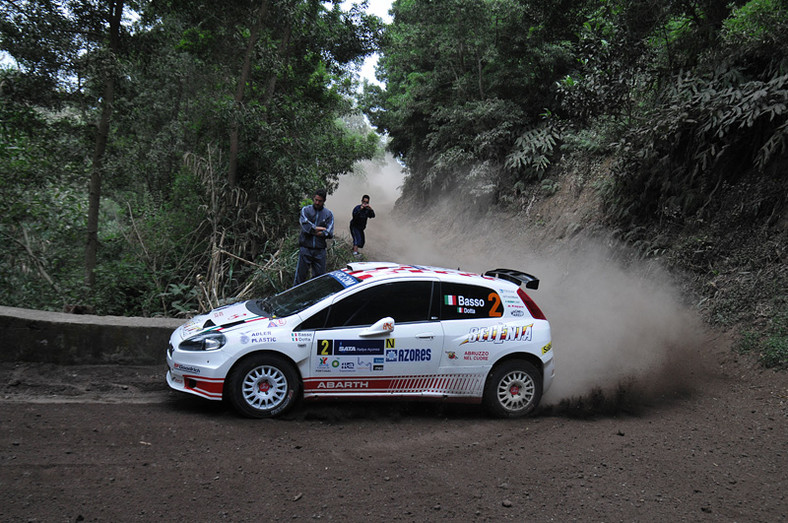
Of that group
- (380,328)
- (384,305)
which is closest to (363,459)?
(380,328)

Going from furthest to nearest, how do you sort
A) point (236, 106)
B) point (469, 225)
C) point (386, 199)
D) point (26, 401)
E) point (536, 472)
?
point (386, 199), point (469, 225), point (236, 106), point (26, 401), point (536, 472)

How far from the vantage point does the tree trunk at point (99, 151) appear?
9.93m

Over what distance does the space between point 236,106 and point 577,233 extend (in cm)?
871

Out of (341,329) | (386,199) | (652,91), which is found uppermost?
(386,199)

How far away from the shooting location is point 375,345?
5.72m

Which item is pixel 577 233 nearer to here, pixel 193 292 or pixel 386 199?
pixel 193 292

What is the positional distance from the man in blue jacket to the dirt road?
3.47 metres

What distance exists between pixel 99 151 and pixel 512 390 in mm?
8546

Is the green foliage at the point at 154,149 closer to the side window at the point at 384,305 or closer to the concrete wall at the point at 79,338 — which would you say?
the concrete wall at the point at 79,338

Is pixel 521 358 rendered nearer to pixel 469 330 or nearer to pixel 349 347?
pixel 469 330

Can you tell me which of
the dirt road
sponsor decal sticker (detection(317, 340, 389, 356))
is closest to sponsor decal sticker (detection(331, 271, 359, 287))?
sponsor decal sticker (detection(317, 340, 389, 356))

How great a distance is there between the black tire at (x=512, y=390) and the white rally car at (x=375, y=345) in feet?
0.04

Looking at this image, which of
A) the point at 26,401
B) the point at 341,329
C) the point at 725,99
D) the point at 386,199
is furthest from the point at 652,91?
the point at 386,199

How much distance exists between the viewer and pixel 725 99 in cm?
972
